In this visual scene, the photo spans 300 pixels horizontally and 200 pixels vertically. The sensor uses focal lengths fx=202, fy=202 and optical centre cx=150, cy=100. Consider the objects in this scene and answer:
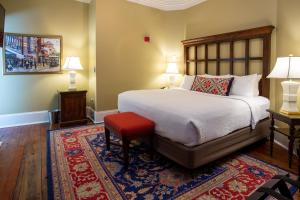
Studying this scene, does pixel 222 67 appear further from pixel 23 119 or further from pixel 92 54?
pixel 23 119

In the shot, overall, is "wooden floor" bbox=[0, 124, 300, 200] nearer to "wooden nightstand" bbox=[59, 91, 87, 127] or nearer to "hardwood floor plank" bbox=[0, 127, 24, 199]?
"hardwood floor plank" bbox=[0, 127, 24, 199]

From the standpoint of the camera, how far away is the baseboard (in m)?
3.99

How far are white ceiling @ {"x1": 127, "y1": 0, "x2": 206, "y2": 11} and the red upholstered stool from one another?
10.2 feet

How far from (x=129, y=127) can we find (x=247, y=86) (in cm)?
211

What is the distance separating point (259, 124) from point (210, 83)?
108 centimetres

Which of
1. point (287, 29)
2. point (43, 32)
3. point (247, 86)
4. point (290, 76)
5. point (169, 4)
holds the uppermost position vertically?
point (169, 4)

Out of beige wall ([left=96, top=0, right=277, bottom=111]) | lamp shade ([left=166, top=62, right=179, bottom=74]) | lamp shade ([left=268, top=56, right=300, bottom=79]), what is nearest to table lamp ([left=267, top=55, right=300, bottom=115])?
lamp shade ([left=268, top=56, right=300, bottom=79])

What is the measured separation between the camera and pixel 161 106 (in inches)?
98.3

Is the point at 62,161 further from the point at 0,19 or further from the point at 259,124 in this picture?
the point at 259,124

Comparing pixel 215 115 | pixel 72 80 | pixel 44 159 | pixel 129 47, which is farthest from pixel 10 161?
pixel 129 47

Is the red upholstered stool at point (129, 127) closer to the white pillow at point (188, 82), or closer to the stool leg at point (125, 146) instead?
the stool leg at point (125, 146)

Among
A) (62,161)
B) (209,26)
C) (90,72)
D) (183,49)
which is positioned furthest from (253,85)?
(90,72)

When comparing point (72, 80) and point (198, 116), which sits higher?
point (72, 80)

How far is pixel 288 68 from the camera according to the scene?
2.47 m
